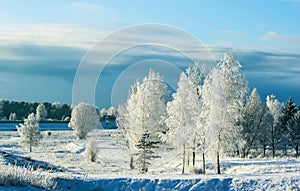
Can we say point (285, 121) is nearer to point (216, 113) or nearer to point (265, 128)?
point (265, 128)

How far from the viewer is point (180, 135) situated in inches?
1544

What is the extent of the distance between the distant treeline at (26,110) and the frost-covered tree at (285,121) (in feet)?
355

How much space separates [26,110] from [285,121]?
12421 centimetres

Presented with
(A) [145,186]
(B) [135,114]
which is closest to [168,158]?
(B) [135,114]

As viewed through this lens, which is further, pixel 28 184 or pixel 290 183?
pixel 290 183

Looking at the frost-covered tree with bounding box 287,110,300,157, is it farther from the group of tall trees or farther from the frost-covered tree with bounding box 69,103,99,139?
the frost-covered tree with bounding box 69,103,99,139

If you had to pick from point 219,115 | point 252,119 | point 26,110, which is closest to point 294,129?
point 252,119

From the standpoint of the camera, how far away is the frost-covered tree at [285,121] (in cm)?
7000

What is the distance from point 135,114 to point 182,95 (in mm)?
7091

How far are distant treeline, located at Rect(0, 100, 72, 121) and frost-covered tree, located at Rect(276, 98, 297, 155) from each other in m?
108

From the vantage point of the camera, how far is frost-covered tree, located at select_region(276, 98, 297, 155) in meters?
70.0

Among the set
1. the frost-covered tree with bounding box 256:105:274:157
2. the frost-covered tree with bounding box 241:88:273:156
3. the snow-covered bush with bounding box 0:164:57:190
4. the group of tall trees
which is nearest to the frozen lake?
the frost-covered tree with bounding box 256:105:274:157

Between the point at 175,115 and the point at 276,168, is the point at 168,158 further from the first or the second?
the point at 276,168

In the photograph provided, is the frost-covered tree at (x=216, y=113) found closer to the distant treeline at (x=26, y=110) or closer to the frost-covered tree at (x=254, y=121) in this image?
the frost-covered tree at (x=254, y=121)
